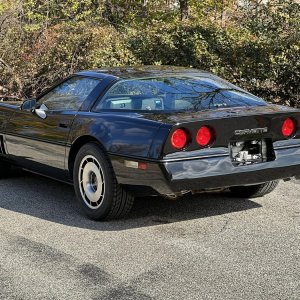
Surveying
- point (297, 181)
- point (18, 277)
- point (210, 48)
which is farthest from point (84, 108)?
point (210, 48)

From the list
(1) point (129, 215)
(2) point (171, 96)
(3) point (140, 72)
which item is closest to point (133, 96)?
(2) point (171, 96)

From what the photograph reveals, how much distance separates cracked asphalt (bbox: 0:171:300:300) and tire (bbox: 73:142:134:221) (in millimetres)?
121

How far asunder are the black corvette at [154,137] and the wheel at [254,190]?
1cm

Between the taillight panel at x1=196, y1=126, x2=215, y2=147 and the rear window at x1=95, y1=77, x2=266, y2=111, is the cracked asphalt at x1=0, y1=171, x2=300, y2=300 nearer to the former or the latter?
the taillight panel at x1=196, y1=126, x2=215, y2=147

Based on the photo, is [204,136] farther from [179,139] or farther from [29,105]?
[29,105]

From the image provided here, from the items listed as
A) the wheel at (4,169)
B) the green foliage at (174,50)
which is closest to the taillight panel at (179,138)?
the wheel at (4,169)

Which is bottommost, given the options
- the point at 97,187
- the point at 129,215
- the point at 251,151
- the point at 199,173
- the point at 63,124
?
the point at 129,215

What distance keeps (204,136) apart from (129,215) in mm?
1173

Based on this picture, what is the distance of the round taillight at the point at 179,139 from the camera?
4.39 m

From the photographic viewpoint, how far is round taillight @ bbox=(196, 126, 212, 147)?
14.8ft

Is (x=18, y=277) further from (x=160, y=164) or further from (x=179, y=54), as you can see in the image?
(x=179, y=54)

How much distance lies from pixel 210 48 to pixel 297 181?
17.0ft

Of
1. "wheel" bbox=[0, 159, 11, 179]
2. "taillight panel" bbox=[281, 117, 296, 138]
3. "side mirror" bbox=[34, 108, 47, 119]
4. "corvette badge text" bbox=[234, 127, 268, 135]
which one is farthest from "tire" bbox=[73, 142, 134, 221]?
"wheel" bbox=[0, 159, 11, 179]

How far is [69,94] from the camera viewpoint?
18.9ft
